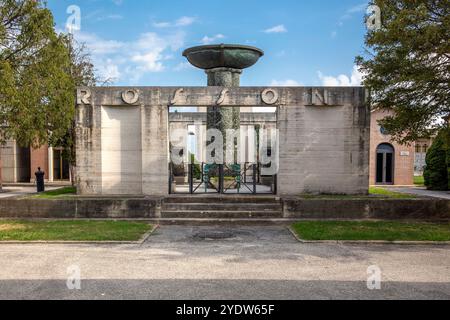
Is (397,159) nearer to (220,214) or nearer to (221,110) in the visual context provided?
(221,110)

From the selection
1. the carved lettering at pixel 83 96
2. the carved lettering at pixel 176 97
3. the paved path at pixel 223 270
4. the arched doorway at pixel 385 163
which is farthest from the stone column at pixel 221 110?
the arched doorway at pixel 385 163

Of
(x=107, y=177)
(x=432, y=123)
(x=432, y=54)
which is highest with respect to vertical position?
(x=432, y=54)

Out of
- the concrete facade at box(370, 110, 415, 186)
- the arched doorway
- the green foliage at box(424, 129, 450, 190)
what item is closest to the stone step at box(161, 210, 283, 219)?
the green foliage at box(424, 129, 450, 190)

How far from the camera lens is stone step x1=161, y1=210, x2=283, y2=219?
37.6 ft

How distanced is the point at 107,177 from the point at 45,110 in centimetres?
352

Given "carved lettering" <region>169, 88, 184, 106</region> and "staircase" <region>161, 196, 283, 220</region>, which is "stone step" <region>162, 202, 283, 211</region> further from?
"carved lettering" <region>169, 88, 184, 106</region>

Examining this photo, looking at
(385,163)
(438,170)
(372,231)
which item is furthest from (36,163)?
(438,170)

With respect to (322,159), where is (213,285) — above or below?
below

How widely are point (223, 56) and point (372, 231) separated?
30.6 ft

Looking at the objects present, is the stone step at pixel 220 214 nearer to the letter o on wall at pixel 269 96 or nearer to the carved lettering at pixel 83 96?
the letter o on wall at pixel 269 96

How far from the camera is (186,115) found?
25.6 m
